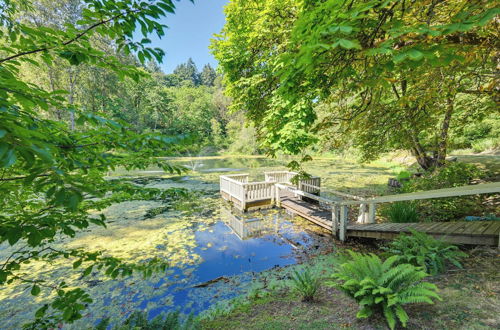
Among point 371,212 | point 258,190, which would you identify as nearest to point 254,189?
point 258,190

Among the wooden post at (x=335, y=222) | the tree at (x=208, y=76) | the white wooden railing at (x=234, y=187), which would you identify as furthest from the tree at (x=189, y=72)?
the wooden post at (x=335, y=222)

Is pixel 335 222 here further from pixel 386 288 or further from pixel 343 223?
pixel 386 288

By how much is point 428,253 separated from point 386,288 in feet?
5.23

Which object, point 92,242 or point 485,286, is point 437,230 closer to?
point 485,286

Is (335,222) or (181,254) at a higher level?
(335,222)

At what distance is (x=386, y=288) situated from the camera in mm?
2088

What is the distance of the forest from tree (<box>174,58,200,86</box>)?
319ft

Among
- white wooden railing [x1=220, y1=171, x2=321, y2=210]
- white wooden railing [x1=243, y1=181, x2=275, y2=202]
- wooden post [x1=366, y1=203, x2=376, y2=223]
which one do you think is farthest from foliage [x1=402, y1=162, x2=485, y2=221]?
white wooden railing [x1=243, y1=181, x2=275, y2=202]

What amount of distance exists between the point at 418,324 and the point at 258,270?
281 cm

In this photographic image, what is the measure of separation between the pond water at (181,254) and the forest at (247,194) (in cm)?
4

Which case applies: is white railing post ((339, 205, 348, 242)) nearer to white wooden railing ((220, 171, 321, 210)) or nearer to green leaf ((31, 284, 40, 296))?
white wooden railing ((220, 171, 321, 210))

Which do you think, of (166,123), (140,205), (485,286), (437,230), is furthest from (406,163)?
(166,123)

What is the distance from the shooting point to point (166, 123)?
4278 centimetres

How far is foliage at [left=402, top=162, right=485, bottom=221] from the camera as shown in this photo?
206 inches
